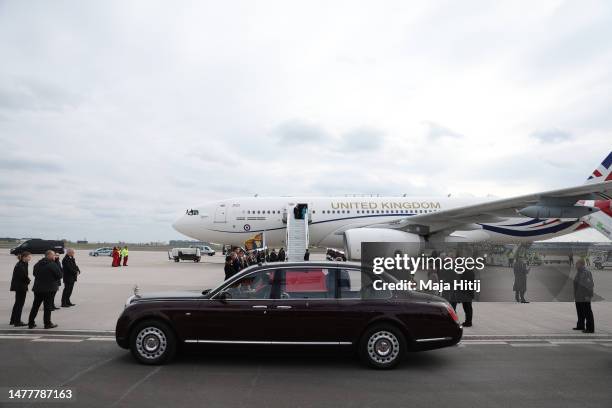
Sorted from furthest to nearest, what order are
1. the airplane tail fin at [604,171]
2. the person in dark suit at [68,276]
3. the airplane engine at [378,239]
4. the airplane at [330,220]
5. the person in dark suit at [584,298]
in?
1. the airplane at [330,220]
2. the airplane engine at [378,239]
3. the airplane tail fin at [604,171]
4. the person in dark suit at [68,276]
5. the person in dark suit at [584,298]

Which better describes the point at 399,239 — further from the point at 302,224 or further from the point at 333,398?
the point at 333,398

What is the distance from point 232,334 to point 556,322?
26.9 ft

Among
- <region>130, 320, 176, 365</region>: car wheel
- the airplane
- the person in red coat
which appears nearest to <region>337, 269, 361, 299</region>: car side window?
<region>130, 320, 176, 365</region>: car wheel

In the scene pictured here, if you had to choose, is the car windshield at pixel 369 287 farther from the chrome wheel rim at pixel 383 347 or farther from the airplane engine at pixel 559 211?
the airplane engine at pixel 559 211

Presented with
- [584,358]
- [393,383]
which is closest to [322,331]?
[393,383]

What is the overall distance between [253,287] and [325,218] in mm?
21147

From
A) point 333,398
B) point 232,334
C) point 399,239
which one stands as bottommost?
point 333,398

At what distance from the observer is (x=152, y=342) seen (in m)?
7.08

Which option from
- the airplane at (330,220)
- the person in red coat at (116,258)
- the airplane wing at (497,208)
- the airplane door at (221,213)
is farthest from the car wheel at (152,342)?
the person in red coat at (116,258)

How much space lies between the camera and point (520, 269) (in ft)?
46.1

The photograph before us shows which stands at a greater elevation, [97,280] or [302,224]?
[302,224]

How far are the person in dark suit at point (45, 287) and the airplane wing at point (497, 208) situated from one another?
41.2 feet

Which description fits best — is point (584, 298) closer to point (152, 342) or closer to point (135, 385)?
point (152, 342)

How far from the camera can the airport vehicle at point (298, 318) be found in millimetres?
6906
